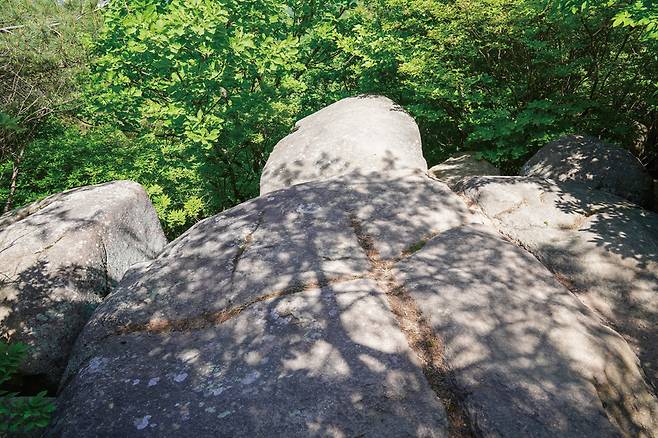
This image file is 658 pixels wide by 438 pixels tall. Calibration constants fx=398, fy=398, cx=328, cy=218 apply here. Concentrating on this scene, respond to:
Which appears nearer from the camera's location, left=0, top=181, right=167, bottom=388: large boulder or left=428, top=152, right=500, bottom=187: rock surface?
left=0, top=181, right=167, bottom=388: large boulder

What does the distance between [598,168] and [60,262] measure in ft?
27.6

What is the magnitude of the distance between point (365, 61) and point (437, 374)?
7.79 meters

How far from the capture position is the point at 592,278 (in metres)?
4.66

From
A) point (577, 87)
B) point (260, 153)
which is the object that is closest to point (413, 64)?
point (577, 87)

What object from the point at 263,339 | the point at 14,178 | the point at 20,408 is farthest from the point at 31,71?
the point at 20,408

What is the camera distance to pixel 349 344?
3.70m

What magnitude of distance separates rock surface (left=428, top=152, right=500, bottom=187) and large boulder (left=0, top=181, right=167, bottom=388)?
5.70m

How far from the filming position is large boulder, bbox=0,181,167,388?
15.6 ft

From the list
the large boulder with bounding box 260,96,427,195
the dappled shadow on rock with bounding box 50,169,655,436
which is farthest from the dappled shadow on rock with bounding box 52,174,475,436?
the large boulder with bounding box 260,96,427,195

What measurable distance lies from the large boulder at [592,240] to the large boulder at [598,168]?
0.87 m

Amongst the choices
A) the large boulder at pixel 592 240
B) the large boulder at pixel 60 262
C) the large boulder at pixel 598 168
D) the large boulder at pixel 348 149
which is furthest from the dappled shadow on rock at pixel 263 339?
the large boulder at pixel 598 168

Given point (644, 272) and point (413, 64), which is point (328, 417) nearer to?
point (644, 272)

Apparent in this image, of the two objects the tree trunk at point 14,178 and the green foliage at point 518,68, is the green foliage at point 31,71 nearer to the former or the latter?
the tree trunk at point 14,178

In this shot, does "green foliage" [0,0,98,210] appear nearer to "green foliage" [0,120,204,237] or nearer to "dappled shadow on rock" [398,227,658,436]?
"green foliage" [0,120,204,237]
